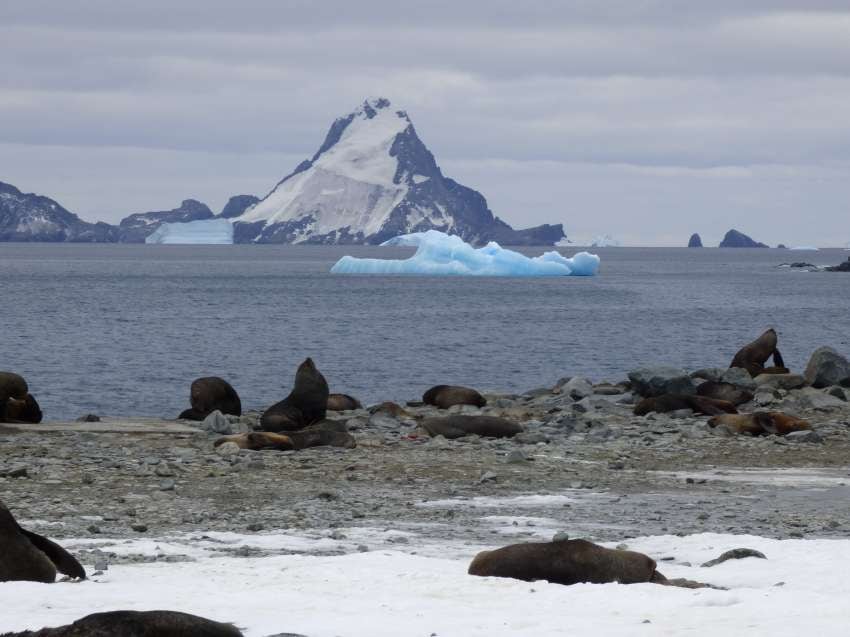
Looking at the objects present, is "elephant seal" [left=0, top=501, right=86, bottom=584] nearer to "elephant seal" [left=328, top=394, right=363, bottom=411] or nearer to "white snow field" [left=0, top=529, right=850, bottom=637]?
"white snow field" [left=0, top=529, right=850, bottom=637]

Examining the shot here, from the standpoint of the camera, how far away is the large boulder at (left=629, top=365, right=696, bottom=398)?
26.5 metres

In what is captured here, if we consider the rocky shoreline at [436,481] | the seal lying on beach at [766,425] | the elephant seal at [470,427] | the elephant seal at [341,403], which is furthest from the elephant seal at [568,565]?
the elephant seal at [341,403]

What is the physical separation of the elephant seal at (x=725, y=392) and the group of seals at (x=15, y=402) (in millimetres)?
11573

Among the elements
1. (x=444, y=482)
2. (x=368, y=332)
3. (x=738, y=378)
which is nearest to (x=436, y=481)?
(x=444, y=482)

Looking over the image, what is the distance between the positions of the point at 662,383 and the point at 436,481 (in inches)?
440

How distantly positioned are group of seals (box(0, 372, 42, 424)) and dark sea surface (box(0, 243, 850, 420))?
1035cm

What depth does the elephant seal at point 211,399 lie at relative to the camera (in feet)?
80.7

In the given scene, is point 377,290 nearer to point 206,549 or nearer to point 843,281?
point 843,281

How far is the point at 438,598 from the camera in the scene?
906 centimetres

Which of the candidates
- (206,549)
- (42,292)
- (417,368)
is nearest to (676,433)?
(206,549)

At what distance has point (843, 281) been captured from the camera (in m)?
138

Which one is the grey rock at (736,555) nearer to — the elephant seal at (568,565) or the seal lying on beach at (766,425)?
the elephant seal at (568,565)

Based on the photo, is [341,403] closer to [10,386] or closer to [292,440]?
[10,386]

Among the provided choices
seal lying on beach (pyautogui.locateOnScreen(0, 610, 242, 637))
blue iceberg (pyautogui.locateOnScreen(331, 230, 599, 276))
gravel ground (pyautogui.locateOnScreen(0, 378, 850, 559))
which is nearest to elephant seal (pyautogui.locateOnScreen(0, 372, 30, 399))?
gravel ground (pyautogui.locateOnScreen(0, 378, 850, 559))
